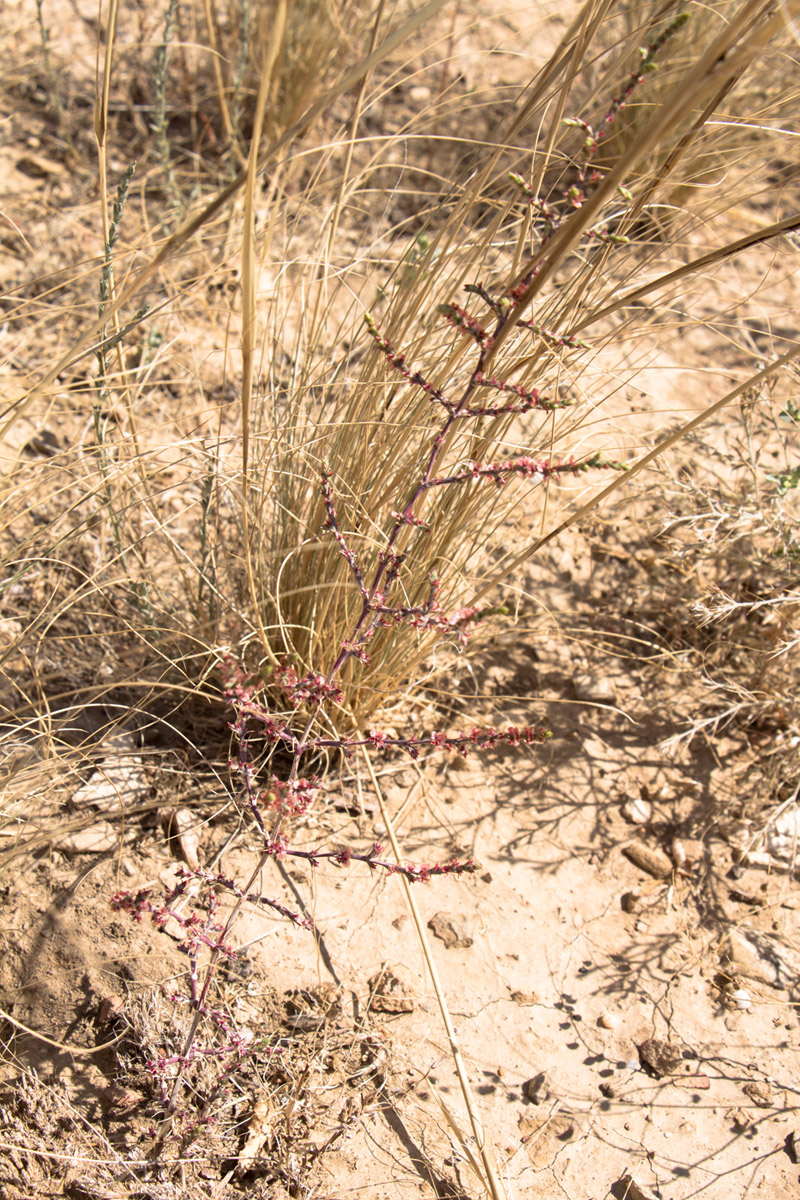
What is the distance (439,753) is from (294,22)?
241 centimetres

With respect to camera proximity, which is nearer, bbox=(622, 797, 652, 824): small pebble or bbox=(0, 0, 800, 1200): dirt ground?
bbox=(0, 0, 800, 1200): dirt ground

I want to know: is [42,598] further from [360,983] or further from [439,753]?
[360,983]

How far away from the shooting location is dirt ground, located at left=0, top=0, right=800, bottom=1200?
4.25 feet

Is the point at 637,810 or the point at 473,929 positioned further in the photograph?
the point at 637,810

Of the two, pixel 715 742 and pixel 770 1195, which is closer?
pixel 770 1195

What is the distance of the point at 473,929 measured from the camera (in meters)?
1.56

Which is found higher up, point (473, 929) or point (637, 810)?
point (637, 810)

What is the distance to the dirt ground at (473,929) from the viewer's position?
51.1 inches

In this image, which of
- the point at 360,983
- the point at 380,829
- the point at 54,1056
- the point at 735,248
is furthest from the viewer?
the point at 380,829

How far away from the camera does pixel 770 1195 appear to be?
134cm

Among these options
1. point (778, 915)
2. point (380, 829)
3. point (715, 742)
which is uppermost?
point (715, 742)

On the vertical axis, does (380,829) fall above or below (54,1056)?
above

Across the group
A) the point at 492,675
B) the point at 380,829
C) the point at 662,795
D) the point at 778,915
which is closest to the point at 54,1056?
the point at 380,829

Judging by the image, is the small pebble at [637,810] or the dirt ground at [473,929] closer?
the dirt ground at [473,929]
